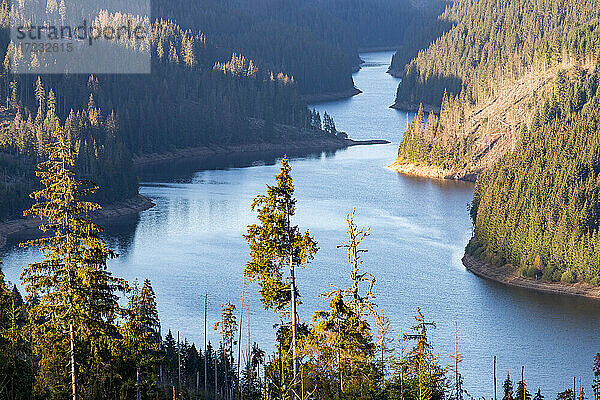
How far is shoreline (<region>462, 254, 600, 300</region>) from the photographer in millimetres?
127750

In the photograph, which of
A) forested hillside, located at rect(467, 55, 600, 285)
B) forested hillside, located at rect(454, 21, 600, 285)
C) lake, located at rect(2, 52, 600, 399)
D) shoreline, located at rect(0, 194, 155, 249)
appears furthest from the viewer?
shoreline, located at rect(0, 194, 155, 249)

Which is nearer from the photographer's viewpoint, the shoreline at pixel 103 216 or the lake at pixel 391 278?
the lake at pixel 391 278

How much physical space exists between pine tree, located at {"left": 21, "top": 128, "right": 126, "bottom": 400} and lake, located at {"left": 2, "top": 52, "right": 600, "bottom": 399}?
49.8 metres

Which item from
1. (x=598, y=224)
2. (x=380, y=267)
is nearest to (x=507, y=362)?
(x=380, y=267)

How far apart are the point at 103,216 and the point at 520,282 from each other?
7544cm

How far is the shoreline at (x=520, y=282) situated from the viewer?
128m

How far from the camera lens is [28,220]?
167125mm

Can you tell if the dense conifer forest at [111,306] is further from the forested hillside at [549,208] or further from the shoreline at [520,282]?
the forested hillside at [549,208]

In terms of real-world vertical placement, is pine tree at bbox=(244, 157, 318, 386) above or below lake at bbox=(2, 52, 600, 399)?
above

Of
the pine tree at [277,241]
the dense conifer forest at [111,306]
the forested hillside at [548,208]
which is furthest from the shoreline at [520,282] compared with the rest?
the pine tree at [277,241]

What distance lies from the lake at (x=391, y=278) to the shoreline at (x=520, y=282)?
1.81 metres

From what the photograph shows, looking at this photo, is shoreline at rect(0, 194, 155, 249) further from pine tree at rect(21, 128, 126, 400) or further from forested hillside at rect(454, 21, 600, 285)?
pine tree at rect(21, 128, 126, 400)

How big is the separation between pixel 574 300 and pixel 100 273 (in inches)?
3578

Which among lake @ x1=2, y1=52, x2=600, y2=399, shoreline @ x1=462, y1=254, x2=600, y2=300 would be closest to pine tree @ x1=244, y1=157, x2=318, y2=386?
lake @ x1=2, y1=52, x2=600, y2=399
